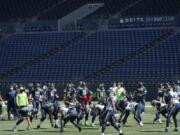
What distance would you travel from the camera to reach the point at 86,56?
2165 inches

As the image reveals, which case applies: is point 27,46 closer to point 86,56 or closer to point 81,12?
point 81,12

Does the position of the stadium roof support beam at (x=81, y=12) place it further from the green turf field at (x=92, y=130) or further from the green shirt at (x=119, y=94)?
the green turf field at (x=92, y=130)

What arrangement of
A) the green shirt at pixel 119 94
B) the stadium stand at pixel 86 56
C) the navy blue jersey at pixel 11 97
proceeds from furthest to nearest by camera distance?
1. the stadium stand at pixel 86 56
2. the navy blue jersey at pixel 11 97
3. the green shirt at pixel 119 94

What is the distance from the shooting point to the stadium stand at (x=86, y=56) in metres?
53.2

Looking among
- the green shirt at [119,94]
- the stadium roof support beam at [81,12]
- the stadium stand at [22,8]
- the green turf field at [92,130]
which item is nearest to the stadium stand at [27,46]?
the stadium roof support beam at [81,12]

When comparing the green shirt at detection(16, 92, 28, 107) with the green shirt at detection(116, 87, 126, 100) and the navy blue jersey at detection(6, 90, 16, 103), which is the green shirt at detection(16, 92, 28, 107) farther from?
the green shirt at detection(116, 87, 126, 100)

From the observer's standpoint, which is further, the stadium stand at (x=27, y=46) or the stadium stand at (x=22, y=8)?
the stadium stand at (x=22, y=8)

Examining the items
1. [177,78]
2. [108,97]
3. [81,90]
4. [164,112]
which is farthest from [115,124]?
[177,78]

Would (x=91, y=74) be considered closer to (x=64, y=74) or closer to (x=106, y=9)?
(x=64, y=74)

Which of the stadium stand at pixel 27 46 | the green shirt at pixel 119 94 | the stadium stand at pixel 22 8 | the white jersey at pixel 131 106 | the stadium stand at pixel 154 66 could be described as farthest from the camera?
the stadium stand at pixel 22 8

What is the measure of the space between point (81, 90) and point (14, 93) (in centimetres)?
349

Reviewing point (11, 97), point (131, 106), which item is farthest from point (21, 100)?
point (131, 106)

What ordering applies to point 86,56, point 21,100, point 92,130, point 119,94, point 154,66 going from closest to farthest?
point 92,130 → point 21,100 → point 119,94 → point 154,66 → point 86,56

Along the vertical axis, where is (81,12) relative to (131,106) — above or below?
above
